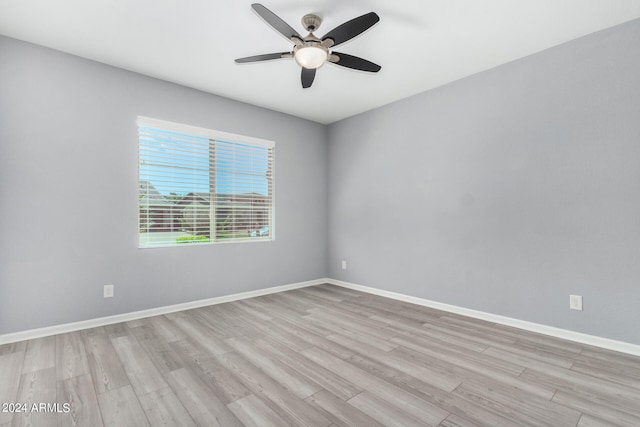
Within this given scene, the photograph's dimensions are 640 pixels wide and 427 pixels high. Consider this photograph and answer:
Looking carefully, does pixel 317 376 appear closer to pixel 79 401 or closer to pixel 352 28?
pixel 79 401

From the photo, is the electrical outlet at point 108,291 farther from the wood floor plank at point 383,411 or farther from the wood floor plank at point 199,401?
the wood floor plank at point 383,411

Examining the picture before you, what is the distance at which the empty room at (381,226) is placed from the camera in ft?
6.30

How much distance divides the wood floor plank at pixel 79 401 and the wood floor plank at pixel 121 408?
0.11ft

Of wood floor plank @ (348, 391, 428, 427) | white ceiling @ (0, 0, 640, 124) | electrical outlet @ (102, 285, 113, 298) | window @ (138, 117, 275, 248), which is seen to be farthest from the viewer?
window @ (138, 117, 275, 248)

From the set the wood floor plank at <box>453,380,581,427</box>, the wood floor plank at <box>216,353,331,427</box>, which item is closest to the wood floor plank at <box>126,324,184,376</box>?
the wood floor plank at <box>216,353,331,427</box>

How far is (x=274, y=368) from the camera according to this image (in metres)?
2.16

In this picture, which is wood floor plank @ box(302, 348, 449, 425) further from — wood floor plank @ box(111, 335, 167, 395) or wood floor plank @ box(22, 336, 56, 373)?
wood floor plank @ box(22, 336, 56, 373)

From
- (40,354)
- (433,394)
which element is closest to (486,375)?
(433,394)

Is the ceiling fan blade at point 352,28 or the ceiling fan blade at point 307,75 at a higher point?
the ceiling fan blade at point 352,28

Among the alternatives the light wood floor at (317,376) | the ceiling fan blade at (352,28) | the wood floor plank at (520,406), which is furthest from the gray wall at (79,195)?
the wood floor plank at (520,406)

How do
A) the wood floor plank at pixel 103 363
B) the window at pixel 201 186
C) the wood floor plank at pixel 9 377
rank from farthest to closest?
the window at pixel 201 186 < the wood floor plank at pixel 103 363 < the wood floor plank at pixel 9 377

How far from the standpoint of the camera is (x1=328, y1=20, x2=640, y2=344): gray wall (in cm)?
246

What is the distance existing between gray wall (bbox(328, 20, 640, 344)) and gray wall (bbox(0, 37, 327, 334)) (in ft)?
7.90

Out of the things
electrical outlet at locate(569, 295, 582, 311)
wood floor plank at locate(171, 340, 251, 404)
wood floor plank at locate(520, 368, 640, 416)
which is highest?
electrical outlet at locate(569, 295, 582, 311)
